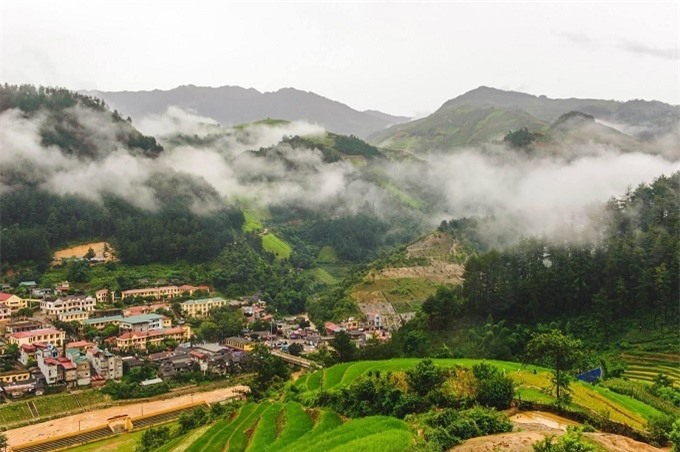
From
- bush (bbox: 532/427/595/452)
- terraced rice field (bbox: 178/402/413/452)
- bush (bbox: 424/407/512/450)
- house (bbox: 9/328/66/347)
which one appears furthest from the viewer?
house (bbox: 9/328/66/347)

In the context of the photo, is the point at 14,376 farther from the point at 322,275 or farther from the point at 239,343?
the point at 322,275

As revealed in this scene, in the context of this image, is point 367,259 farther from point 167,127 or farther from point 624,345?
point 167,127

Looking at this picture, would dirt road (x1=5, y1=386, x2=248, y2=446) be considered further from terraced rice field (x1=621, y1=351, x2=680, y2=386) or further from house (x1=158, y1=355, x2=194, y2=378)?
terraced rice field (x1=621, y1=351, x2=680, y2=386)

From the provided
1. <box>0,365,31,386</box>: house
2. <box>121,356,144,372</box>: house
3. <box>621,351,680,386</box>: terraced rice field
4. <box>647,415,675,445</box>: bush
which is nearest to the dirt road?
<box>121,356,144,372</box>: house

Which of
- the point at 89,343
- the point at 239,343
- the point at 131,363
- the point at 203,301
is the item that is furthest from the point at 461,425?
the point at 203,301

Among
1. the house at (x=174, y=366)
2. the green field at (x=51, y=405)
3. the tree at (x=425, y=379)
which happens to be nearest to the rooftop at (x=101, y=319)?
the house at (x=174, y=366)
